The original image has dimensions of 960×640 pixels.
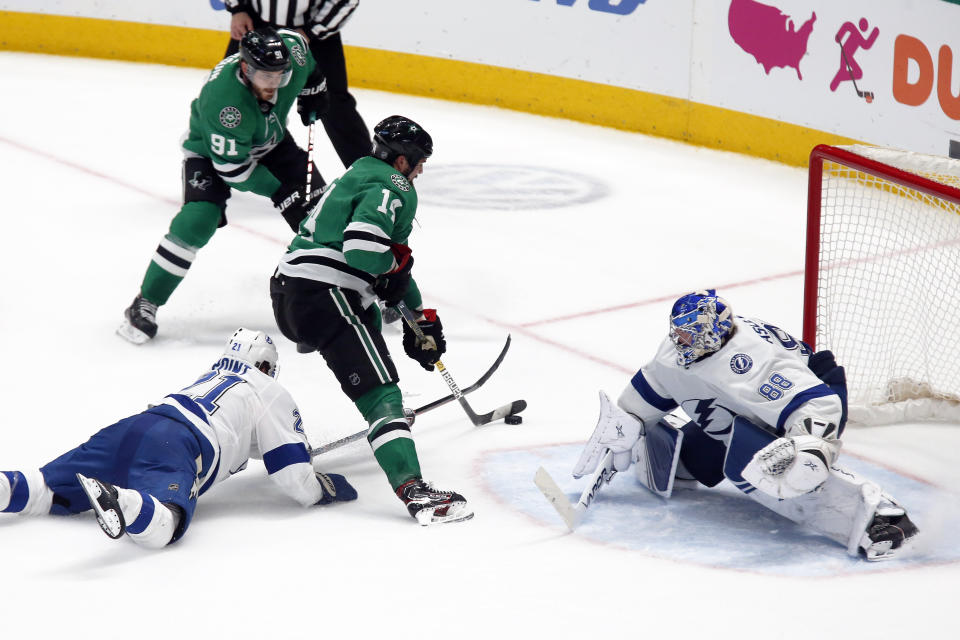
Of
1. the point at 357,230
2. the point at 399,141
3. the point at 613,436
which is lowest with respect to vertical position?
the point at 613,436

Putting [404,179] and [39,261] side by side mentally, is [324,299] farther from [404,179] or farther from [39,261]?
[39,261]

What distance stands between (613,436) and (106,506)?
129cm

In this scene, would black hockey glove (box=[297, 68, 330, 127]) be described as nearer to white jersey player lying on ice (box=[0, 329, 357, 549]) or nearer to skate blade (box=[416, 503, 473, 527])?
white jersey player lying on ice (box=[0, 329, 357, 549])

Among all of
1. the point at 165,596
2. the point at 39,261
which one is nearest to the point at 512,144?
the point at 39,261

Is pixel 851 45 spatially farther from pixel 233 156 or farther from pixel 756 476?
pixel 756 476

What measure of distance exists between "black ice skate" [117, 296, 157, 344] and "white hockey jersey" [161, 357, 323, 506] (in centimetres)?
140

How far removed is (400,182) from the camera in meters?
3.49

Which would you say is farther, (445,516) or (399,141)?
(399,141)

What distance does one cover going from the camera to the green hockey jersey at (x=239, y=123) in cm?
434

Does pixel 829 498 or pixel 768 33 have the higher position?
pixel 768 33

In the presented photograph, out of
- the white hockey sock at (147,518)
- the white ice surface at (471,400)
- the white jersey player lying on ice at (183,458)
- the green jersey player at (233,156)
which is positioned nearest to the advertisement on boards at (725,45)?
the white ice surface at (471,400)

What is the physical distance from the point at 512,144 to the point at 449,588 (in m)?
5.30

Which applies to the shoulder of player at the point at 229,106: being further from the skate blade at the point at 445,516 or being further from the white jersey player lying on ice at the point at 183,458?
the skate blade at the point at 445,516

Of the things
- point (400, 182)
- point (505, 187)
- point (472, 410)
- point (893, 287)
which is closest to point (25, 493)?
point (400, 182)
